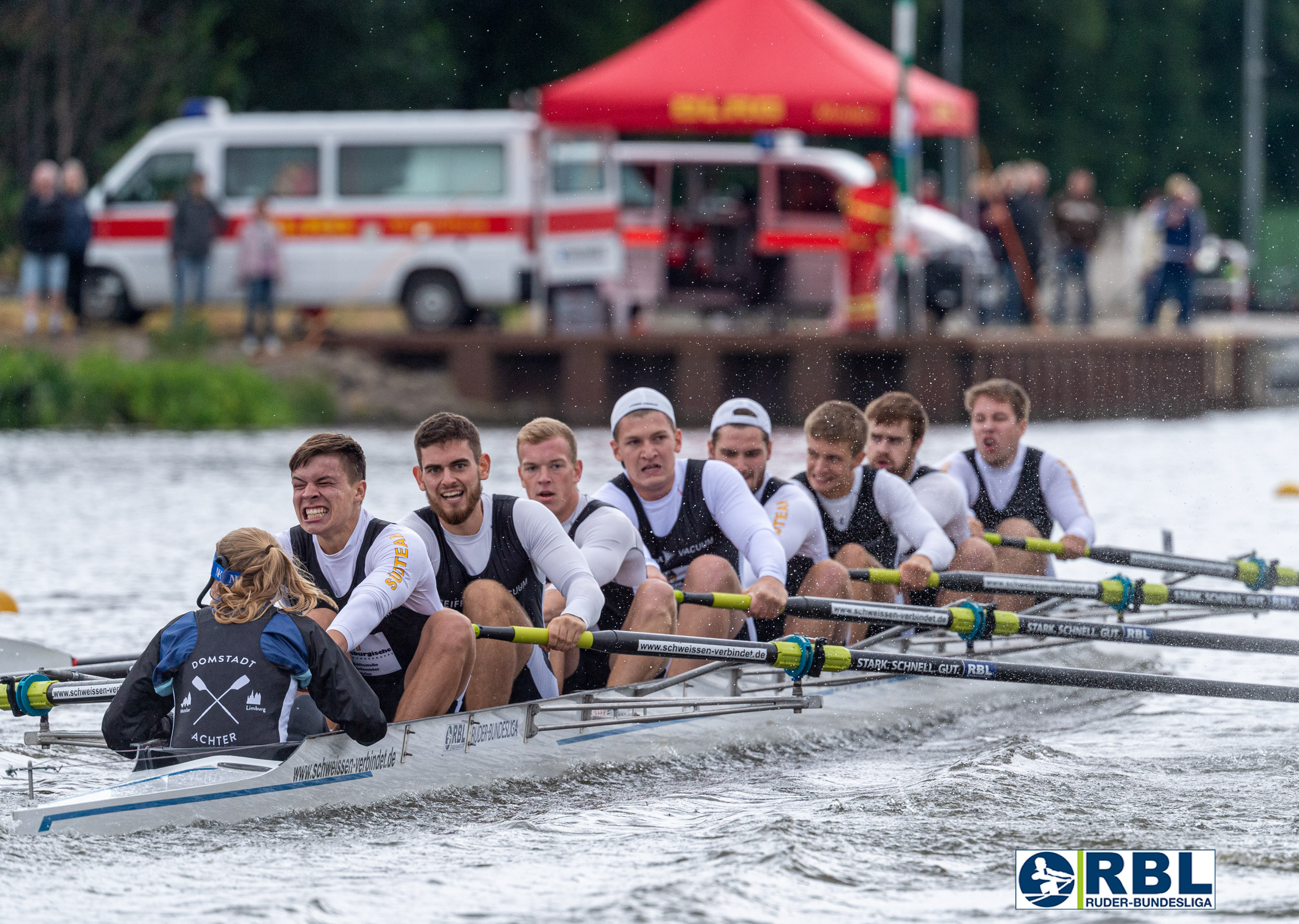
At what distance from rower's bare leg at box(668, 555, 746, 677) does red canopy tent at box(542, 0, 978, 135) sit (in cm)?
1275

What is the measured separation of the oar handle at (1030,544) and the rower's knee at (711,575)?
1.93 m

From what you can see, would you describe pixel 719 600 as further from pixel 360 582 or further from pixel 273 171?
pixel 273 171

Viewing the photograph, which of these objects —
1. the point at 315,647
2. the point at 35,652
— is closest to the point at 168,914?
the point at 315,647

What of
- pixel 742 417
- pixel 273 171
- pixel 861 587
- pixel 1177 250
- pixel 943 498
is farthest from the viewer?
pixel 1177 250

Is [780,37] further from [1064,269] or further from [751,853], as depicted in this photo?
[751,853]

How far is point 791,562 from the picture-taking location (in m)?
7.98

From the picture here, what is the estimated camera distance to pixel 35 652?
7707 mm

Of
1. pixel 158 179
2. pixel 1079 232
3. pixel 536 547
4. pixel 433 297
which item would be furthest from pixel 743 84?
pixel 536 547

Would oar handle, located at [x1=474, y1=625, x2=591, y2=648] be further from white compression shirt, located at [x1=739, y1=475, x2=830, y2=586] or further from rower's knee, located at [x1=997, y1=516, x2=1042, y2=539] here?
rower's knee, located at [x1=997, y1=516, x2=1042, y2=539]

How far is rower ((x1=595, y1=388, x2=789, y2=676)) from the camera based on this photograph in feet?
23.9

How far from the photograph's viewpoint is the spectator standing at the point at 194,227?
19.4 m

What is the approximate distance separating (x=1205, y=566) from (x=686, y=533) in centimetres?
320

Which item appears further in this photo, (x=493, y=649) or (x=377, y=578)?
(x=493, y=649)

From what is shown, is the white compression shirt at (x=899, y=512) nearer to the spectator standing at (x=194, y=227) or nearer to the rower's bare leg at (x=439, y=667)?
the rower's bare leg at (x=439, y=667)
